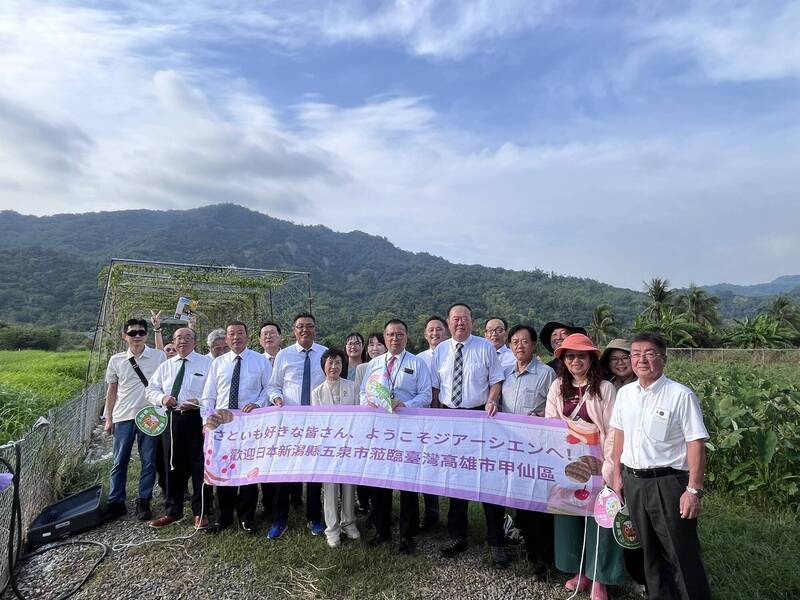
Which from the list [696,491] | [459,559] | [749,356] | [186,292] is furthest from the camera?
[749,356]

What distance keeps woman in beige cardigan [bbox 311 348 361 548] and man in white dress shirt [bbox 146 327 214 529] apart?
130 cm

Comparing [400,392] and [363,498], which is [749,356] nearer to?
[363,498]

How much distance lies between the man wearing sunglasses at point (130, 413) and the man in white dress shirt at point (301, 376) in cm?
139

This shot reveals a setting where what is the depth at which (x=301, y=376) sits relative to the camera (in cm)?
471

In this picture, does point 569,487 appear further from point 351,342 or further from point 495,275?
point 495,275

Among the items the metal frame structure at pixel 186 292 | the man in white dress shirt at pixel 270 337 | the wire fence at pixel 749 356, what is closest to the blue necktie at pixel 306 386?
the man in white dress shirt at pixel 270 337

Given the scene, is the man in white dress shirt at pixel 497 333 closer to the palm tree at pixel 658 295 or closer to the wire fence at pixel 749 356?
the wire fence at pixel 749 356

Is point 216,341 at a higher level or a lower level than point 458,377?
higher

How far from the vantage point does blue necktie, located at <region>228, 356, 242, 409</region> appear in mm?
4625

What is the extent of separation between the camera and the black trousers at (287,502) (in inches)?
175

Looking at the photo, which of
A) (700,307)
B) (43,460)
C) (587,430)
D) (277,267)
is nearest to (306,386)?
(587,430)

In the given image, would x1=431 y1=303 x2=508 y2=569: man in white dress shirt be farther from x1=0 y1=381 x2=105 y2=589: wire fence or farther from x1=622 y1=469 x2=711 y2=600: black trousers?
x1=0 y1=381 x2=105 y2=589: wire fence

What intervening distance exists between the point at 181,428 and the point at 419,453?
245 centimetres

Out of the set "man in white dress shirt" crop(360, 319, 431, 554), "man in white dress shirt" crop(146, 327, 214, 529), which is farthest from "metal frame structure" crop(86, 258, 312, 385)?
"man in white dress shirt" crop(360, 319, 431, 554)
